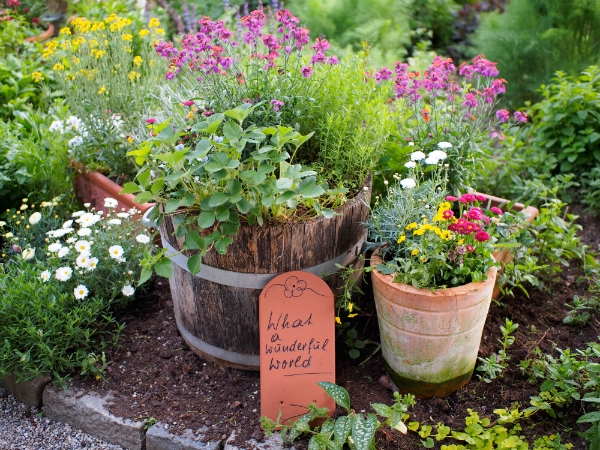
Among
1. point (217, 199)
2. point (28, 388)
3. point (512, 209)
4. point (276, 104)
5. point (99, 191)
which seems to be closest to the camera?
point (217, 199)

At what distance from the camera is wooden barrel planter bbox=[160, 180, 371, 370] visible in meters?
2.12

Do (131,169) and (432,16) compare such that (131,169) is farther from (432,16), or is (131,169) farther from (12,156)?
(432,16)

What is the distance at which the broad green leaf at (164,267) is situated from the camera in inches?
78.2

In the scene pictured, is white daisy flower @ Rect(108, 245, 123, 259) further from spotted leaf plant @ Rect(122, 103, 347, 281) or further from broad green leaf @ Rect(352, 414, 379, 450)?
broad green leaf @ Rect(352, 414, 379, 450)

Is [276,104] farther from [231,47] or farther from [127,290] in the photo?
[127,290]

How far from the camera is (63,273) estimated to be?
246 cm

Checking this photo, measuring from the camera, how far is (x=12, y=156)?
3148 millimetres

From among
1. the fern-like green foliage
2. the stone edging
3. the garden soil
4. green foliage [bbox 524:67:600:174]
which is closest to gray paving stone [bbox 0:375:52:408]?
the stone edging

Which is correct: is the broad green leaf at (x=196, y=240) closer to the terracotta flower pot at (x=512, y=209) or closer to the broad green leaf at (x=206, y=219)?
the broad green leaf at (x=206, y=219)

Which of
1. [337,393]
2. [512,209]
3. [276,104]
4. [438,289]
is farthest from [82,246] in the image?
[512,209]

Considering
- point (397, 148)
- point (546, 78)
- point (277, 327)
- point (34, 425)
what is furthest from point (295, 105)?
point (546, 78)

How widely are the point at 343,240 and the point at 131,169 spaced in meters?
1.62

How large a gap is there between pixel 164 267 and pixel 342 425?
80 cm

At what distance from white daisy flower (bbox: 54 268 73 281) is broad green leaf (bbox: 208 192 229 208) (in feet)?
2.83
